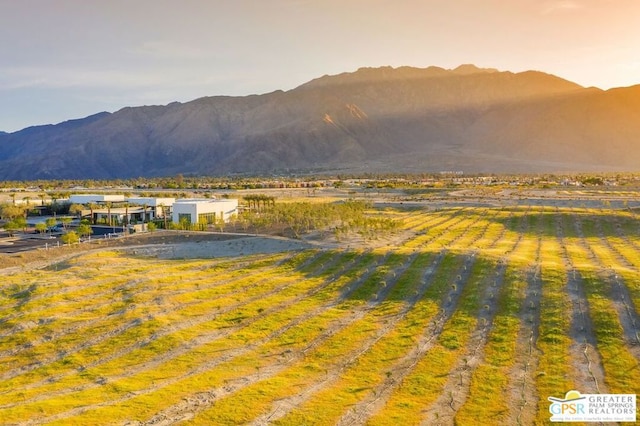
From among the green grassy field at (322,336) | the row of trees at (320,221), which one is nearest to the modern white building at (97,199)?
the row of trees at (320,221)

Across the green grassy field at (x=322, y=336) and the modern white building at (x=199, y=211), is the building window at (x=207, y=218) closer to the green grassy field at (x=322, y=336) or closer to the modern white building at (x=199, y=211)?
the modern white building at (x=199, y=211)

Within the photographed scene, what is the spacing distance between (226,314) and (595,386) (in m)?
22.4

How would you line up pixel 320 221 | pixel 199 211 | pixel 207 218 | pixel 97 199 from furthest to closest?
1. pixel 97 199
2. pixel 207 218
3. pixel 199 211
4. pixel 320 221

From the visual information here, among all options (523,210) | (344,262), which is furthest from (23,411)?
(523,210)

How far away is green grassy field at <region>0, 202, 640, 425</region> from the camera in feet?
75.7

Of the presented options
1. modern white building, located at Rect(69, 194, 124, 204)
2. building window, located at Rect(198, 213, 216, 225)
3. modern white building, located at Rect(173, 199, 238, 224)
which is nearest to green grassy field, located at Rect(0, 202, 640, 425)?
building window, located at Rect(198, 213, 216, 225)

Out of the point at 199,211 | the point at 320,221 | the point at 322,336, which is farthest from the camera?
the point at 199,211

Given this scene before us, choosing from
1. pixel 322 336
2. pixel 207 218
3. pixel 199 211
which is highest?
pixel 199 211

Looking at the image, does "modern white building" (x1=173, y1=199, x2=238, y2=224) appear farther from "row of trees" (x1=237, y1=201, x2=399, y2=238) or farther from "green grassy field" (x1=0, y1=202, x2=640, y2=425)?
"green grassy field" (x1=0, y1=202, x2=640, y2=425)

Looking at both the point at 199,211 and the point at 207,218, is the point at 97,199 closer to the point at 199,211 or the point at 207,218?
the point at 199,211

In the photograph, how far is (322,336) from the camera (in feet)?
105

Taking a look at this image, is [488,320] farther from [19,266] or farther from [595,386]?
[19,266]

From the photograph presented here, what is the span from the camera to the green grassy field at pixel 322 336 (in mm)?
23062

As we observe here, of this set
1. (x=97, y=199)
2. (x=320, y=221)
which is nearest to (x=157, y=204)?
(x=97, y=199)
